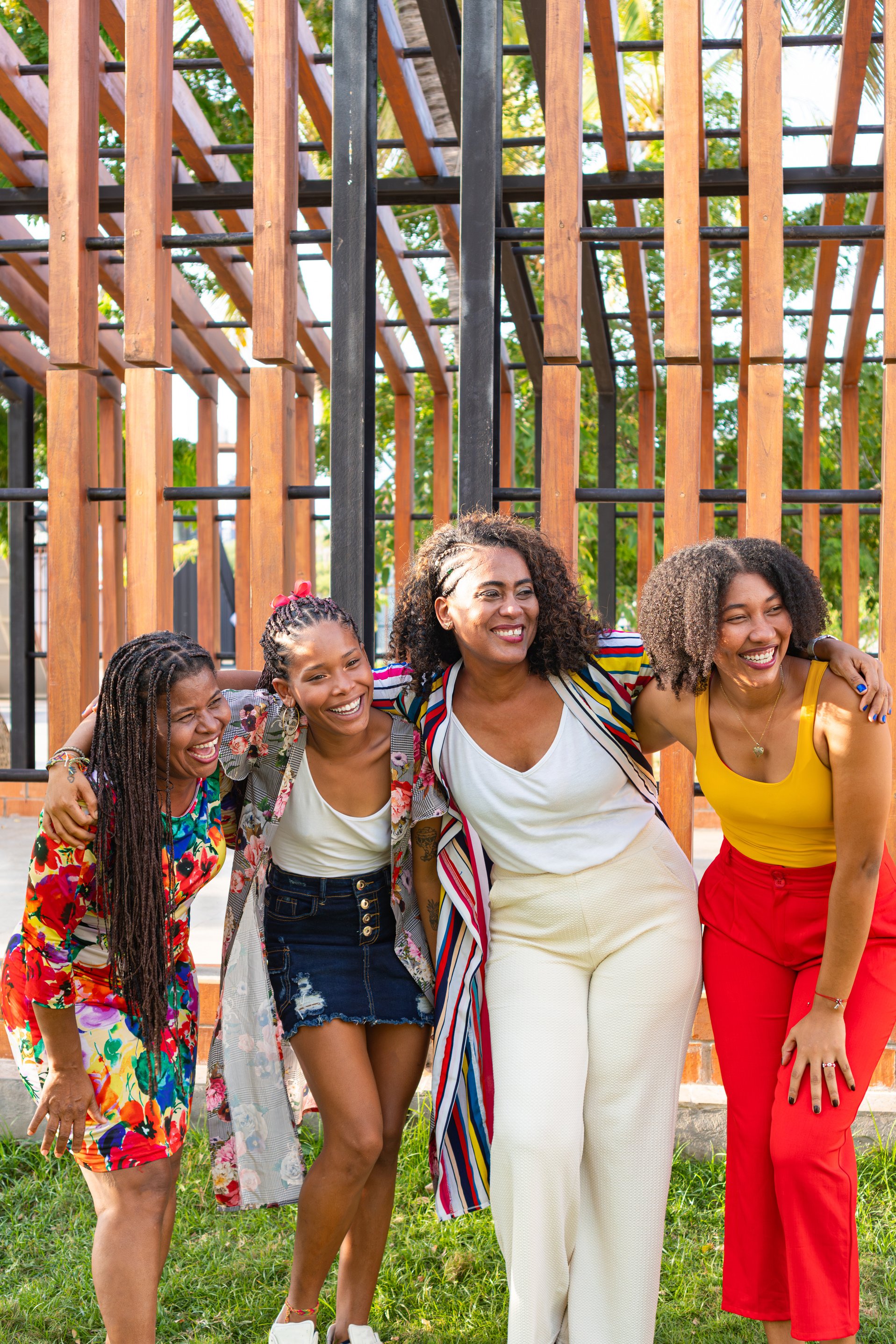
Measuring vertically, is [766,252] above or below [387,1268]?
above

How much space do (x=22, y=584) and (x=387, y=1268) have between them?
6.41 m

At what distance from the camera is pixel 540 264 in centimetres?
1339

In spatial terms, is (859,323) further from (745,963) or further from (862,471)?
(745,963)

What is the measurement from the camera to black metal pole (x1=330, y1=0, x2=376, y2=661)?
3822 millimetres

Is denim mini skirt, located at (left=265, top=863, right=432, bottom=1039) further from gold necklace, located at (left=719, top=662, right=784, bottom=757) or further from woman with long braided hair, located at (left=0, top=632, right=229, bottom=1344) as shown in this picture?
gold necklace, located at (left=719, top=662, right=784, bottom=757)

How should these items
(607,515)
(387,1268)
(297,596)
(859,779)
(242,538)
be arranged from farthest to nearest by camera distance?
(242,538) → (607,515) → (387,1268) → (297,596) → (859,779)

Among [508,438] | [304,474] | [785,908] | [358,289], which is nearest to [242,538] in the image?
[304,474]

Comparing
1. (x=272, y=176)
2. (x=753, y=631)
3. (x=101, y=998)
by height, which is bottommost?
(x=101, y=998)

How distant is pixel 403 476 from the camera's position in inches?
377

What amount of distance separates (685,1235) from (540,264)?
Answer: 11801 millimetres

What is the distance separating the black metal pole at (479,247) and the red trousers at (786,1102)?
5.28ft

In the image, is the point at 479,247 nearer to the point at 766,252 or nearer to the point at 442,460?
the point at 766,252

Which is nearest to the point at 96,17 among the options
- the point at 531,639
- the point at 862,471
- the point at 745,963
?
the point at 531,639

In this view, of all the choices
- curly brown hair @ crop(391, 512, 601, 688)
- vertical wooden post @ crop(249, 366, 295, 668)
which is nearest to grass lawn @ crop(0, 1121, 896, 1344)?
curly brown hair @ crop(391, 512, 601, 688)
